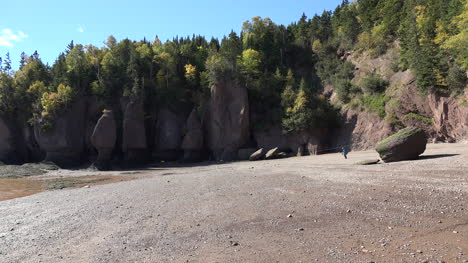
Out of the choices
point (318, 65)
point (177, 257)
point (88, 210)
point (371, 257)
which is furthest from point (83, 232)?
point (318, 65)

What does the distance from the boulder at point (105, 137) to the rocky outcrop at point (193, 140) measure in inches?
389

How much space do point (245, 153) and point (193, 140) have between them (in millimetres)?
8074

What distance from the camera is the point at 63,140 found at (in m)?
41.9

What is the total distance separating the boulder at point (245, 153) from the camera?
37719 millimetres

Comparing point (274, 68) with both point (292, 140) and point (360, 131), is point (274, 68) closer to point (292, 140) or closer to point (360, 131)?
point (292, 140)

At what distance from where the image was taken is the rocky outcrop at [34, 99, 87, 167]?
41781 mm

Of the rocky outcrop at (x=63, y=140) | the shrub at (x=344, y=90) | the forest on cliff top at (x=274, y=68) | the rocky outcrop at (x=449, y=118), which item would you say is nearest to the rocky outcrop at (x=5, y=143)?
the forest on cliff top at (x=274, y=68)

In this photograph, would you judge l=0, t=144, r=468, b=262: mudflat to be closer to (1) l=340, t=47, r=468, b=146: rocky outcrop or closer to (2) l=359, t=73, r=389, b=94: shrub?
(1) l=340, t=47, r=468, b=146: rocky outcrop

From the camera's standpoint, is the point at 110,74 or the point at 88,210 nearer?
the point at 88,210

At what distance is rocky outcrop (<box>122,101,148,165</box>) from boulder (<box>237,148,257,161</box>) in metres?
14.6

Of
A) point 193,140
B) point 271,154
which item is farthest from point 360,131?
point 193,140

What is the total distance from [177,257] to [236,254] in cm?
119

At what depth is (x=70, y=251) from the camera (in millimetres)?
6719

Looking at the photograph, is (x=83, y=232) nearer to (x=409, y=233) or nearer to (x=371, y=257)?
(x=371, y=257)
